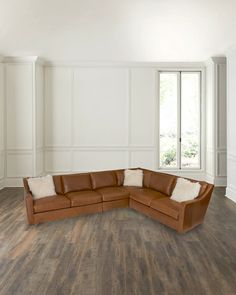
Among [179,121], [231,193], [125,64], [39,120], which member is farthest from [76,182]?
[125,64]

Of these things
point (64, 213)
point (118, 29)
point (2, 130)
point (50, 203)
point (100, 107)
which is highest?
point (118, 29)

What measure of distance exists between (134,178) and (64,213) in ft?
5.82

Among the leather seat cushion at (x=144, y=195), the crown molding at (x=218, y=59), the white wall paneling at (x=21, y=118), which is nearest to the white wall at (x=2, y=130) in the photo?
the white wall paneling at (x=21, y=118)

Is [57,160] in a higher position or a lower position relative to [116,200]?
higher

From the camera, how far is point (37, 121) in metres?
7.24

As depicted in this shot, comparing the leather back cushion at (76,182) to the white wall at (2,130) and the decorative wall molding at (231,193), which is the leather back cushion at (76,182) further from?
the decorative wall molding at (231,193)

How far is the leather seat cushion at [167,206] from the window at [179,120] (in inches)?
141

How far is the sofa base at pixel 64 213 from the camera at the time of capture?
4.41 metres

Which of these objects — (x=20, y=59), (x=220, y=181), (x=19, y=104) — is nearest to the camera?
(x=20, y=59)

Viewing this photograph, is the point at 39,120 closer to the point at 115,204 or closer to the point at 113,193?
the point at 113,193

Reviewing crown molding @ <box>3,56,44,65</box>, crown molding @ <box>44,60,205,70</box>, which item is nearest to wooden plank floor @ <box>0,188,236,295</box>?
crown molding @ <box>3,56,44,65</box>

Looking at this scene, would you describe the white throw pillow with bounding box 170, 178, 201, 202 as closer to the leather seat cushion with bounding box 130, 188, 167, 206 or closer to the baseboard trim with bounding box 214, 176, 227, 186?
the leather seat cushion with bounding box 130, 188, 167, 206

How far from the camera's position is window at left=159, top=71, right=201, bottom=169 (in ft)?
26.0

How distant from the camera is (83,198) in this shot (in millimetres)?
4805
